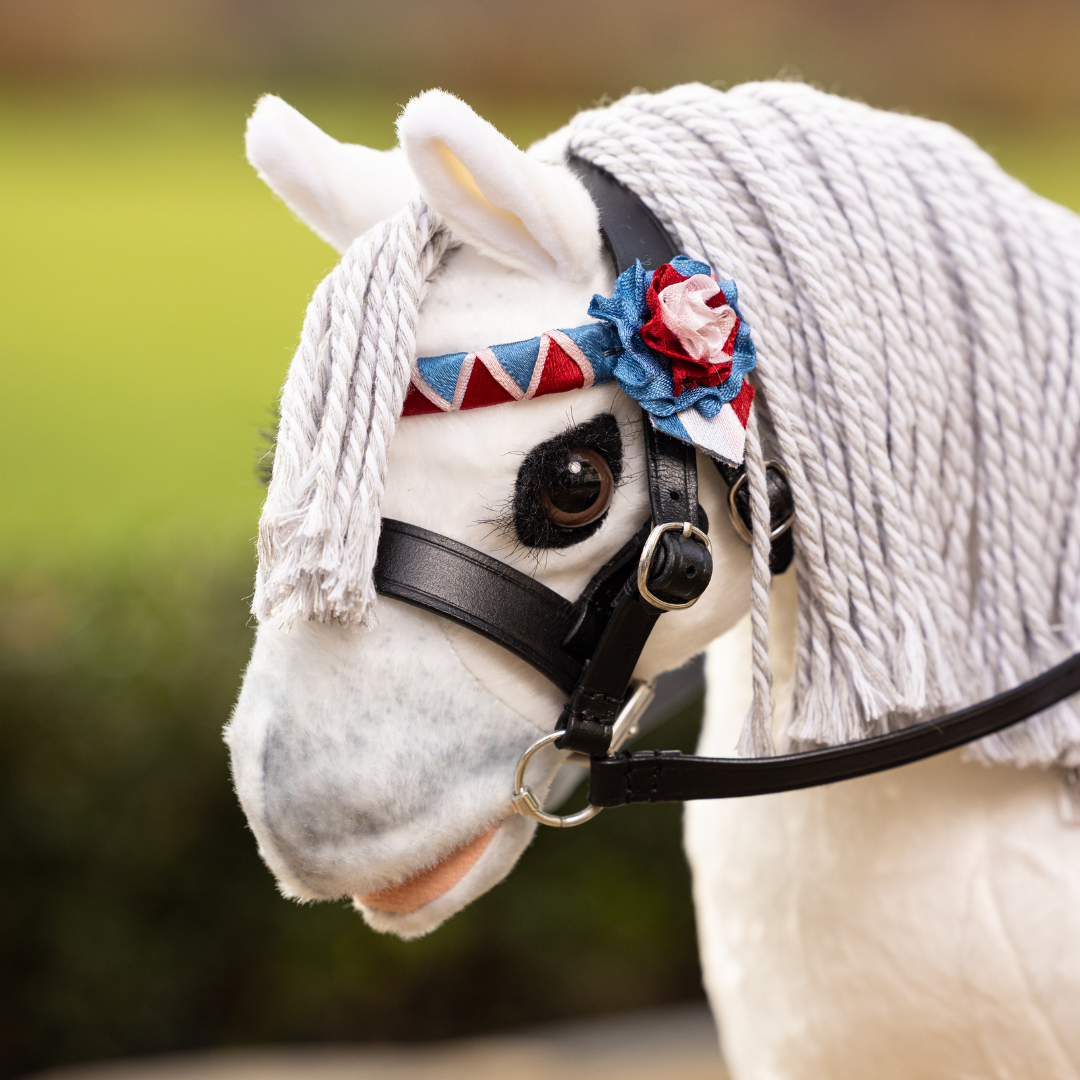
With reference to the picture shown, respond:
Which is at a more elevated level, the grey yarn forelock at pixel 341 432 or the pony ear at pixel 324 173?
the pony ear at pixel 324 173

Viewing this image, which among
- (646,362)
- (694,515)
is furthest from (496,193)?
(694,515)

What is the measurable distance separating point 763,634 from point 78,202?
4.14 m

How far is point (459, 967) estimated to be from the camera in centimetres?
230

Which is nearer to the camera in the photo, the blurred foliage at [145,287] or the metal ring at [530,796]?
the metal ring at [530,796]

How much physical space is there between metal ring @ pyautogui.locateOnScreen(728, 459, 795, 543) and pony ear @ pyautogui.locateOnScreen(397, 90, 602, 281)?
0.61 ft

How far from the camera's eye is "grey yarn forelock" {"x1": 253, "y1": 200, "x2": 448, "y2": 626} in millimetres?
645

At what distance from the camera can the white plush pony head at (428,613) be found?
68 cm

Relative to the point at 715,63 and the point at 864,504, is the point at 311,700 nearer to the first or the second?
the point at 864,504

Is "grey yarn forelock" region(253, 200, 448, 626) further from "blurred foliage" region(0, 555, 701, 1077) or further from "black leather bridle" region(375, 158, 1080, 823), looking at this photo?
"blurred foliage" region(0, 555, 701, 1077)

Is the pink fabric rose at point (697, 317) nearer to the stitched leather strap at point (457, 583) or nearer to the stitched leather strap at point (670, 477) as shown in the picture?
the stitched leather strap at point (670, 477)

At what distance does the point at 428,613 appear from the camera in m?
0.70

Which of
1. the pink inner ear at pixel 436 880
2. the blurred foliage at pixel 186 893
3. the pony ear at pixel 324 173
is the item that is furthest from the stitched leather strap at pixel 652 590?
the blurred foliage at pixel 186 893

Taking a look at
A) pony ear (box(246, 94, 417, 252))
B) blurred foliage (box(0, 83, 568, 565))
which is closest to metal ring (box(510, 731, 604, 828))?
pony ear (box(246, 94, 417, 252))

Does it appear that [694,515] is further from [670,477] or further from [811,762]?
[811,762]
